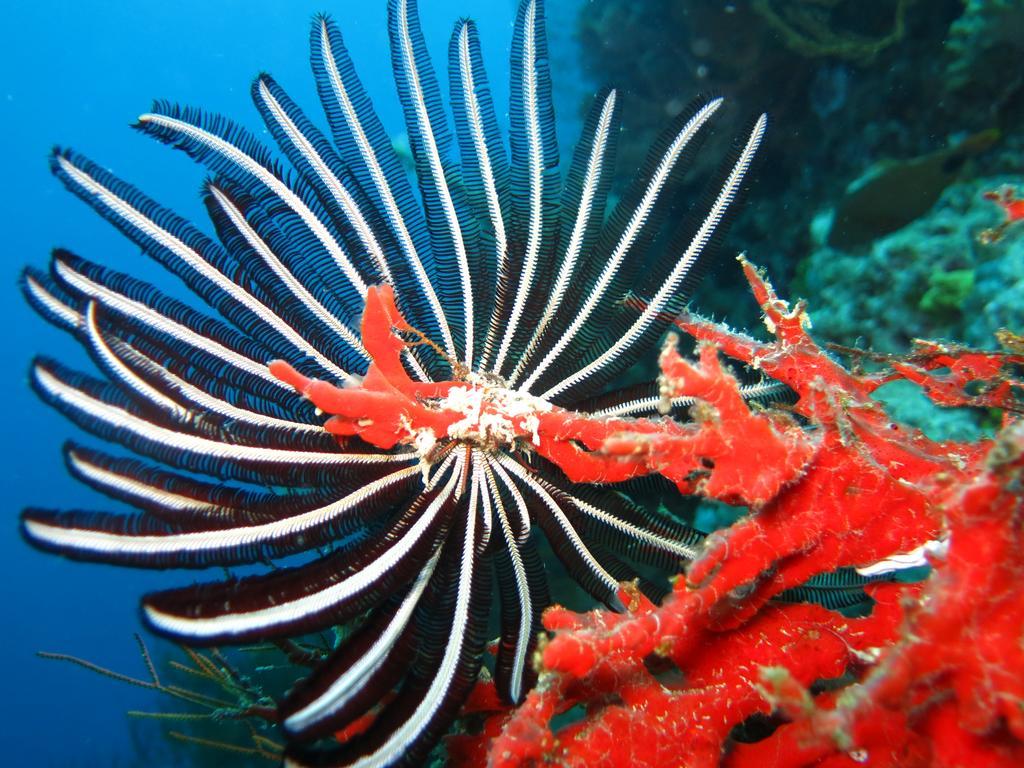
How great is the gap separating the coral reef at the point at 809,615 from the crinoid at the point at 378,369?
2.81 feet

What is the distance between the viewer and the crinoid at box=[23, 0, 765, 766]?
2664 millimetres

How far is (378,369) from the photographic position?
259 centimetres


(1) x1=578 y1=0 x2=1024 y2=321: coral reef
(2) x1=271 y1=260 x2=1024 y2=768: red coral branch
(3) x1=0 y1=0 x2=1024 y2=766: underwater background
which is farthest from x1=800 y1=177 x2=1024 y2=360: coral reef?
(2) x1=271 y1=260 x2=1024 y2=768: red coral branch

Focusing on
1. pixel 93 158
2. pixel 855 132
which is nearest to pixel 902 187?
pixel 855 132

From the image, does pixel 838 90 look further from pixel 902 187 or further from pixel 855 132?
pixel 902 187

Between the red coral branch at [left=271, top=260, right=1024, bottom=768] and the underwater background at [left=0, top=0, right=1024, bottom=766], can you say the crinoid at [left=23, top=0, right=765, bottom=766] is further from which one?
the underwater background at [left=0, top=0, right=1024, bottom=766]

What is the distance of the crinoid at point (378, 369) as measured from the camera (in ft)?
8.74

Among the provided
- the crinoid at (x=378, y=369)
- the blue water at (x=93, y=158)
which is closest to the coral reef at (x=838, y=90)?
the crinoid at (x=378, y=369)

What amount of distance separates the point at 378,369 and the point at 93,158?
247 feet

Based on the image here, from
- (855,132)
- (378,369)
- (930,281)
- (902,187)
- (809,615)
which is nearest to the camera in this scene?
(809,615)

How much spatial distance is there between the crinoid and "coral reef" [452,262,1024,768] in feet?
2.81

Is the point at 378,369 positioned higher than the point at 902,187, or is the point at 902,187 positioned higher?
the point at 902,187

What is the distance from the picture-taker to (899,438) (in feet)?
7.31

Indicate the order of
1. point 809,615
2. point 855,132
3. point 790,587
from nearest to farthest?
point 790,587
point 809,615
point 855,132
